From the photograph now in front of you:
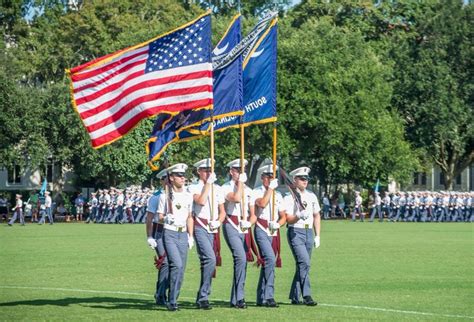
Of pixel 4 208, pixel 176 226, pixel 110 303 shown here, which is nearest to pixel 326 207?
pixel 4 208

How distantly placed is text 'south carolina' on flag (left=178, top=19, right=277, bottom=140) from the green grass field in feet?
10.0

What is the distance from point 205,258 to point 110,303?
1.88 meters

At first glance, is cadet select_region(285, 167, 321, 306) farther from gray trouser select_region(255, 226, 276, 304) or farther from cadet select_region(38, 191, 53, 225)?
cadet select_region(38, 191, 53, 225)

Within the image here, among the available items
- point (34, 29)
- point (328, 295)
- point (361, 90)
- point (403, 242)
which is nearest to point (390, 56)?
point (361, 90)

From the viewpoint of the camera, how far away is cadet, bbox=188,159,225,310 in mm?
17609

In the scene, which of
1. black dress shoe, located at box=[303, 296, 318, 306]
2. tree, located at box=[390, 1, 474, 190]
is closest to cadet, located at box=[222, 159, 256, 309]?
black dress shoe, located at box=[303, 296, 318, 306]

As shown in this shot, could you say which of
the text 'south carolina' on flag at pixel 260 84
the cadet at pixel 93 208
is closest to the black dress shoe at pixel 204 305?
the text 'south carolina' on flag at pixel 260 84

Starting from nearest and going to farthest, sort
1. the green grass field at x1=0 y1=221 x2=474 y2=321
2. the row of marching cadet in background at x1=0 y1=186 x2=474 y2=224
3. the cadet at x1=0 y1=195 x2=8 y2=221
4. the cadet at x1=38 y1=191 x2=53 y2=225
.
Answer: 1. the green grass field at x1=0 y1=221 x2=474 y2=321
2. the cadet at x1=38 y1=191 x2=53 y2=225
3. the row of marching cadet in background at x1=0 y1=186 x2=474 y2=224
4. the cadet at x1=0 y1=195 x2=8 y2=221

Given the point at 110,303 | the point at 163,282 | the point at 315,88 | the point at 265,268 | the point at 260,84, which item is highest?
the point at 315,88

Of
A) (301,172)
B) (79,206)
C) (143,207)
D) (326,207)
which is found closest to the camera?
(301,172)

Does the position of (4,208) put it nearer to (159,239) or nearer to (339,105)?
(339,105)

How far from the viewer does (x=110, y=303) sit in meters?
18.4

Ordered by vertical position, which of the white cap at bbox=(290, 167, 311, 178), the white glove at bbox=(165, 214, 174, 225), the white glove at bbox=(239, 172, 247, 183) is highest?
the white cap at bbox=(290, 167, 311, 178)

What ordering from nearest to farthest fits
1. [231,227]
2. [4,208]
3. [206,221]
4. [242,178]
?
[242,178]
[206,221]
[231,227]
[4,208]
